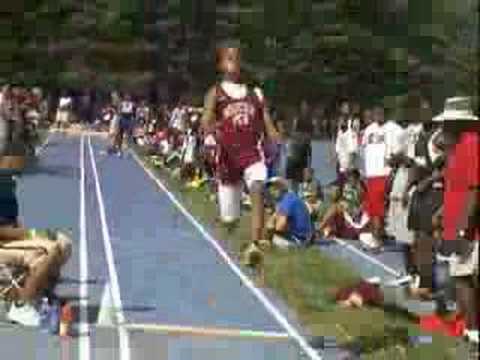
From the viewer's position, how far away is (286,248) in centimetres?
1534

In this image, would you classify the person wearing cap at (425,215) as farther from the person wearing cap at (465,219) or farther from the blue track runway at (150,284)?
the person wearing cap at (465,219)

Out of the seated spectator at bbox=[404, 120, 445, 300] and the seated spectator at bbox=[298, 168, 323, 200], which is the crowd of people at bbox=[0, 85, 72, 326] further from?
the seated spectator at bbox=[298, 168, 323, 200]

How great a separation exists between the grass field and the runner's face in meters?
1.88

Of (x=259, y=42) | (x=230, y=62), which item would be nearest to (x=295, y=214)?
(x=230, y=62)

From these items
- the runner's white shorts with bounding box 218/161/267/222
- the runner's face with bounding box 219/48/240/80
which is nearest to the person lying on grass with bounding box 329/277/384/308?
the runner's white shorts with bounding box 218/161/267/222

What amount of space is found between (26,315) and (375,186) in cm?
811

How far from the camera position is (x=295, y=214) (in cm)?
1584

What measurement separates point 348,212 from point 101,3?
53662 mm

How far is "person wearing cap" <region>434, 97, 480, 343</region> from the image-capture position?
25.9 feet

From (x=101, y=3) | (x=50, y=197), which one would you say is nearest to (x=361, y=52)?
(x=101, y=3)

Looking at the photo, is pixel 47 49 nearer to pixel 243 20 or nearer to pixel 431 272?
pixel 243 20

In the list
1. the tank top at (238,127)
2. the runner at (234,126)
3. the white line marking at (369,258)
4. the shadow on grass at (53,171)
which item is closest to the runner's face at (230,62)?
the runner at (234,126)

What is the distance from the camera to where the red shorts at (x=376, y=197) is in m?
17.2

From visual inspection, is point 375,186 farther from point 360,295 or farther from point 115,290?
point 360,295
